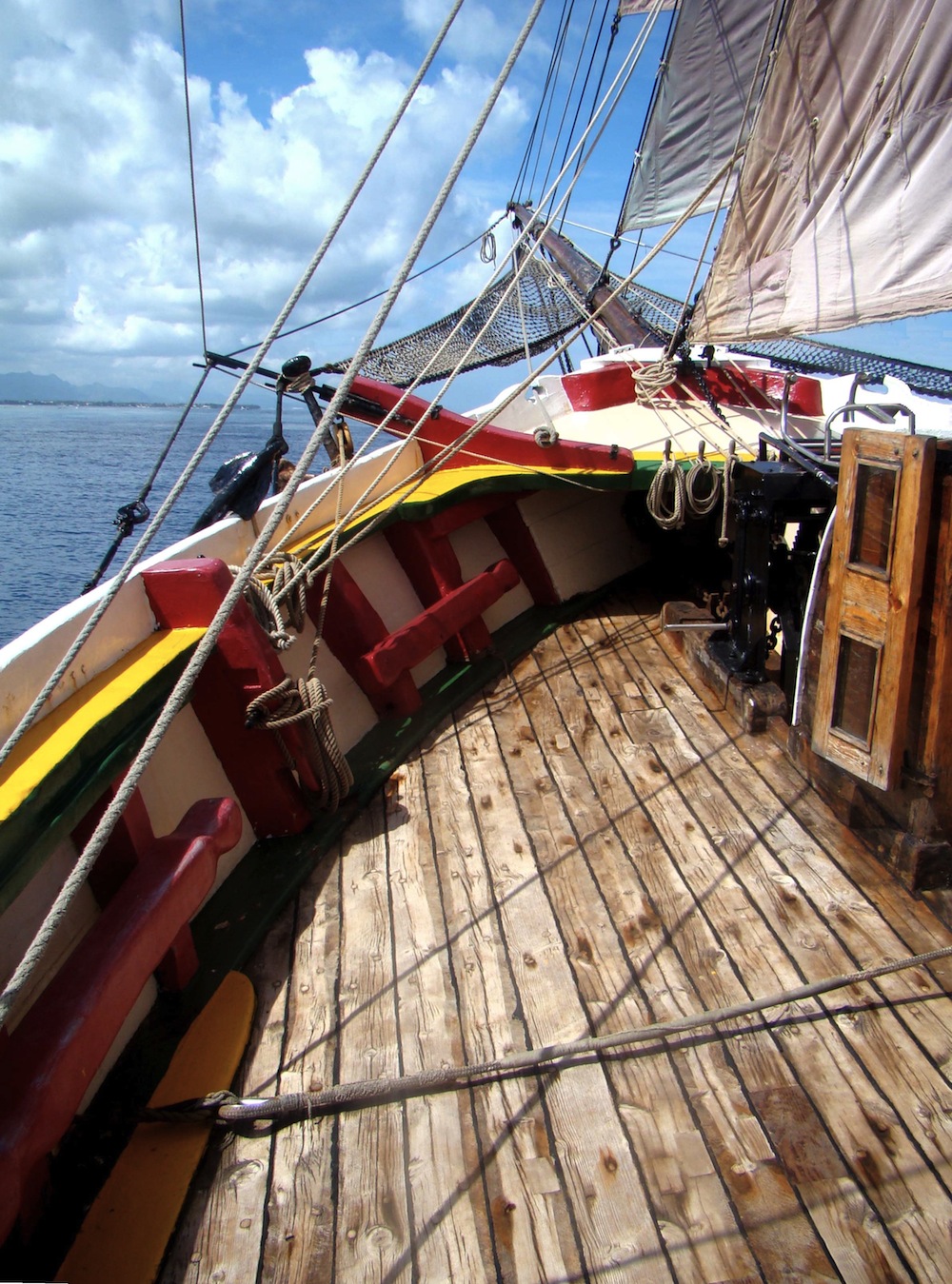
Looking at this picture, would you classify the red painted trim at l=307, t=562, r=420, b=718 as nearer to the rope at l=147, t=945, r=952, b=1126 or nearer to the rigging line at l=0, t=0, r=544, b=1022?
the rigging line at l=0, t=0, r=544, b=1022

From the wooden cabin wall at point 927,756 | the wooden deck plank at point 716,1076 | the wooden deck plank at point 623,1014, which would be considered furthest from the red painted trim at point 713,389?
the wooden deck plank at point 716,1076

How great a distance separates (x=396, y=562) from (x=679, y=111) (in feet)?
17.7

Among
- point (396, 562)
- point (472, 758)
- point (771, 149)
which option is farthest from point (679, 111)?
point (472, 758)

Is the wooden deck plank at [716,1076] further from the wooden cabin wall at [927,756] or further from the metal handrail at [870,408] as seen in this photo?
the metal handrail at [870,408]

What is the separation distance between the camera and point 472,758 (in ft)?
11.7

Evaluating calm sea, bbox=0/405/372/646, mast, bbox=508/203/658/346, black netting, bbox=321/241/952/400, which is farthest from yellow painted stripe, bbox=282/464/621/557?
calm sea, bbox=0/405/372/646

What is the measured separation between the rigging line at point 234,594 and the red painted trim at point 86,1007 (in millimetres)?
111

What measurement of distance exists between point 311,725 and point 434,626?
44.8 inches

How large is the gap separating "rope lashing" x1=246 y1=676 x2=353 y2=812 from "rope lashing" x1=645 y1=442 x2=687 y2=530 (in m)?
2.60

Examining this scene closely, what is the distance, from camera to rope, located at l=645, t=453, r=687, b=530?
476cm


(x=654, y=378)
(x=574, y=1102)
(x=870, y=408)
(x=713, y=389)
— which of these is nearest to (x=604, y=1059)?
(x=574, y=1102)

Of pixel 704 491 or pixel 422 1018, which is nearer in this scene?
pixel 422 1018

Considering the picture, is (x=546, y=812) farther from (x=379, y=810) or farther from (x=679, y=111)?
(x=679, y=111)

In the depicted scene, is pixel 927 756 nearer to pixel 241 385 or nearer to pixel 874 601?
pixel 874 601
